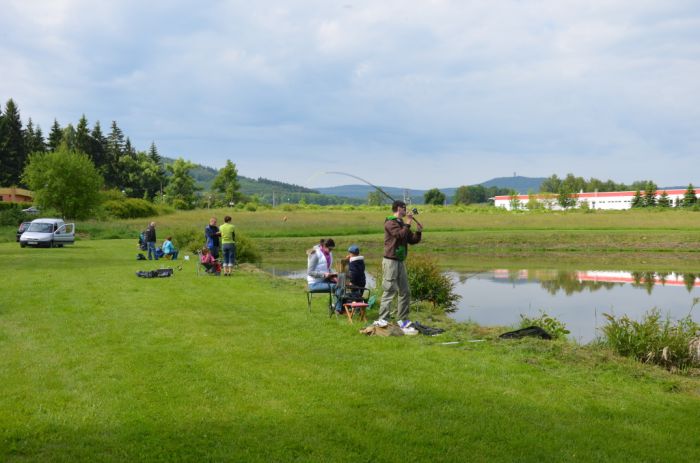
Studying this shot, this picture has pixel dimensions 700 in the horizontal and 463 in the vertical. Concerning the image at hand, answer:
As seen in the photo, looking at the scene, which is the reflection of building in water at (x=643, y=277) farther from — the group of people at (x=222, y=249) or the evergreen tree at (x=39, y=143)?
the evergreen tree at (x=39, y=143)

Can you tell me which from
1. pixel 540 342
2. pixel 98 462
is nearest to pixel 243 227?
pixel 540 342

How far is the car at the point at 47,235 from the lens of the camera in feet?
114

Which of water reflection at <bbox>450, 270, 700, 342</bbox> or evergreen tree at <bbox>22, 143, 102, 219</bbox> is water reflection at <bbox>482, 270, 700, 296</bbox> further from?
evergreen tree at <bbox>22, 143, 102, 219</bbox>

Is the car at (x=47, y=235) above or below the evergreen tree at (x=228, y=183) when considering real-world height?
below

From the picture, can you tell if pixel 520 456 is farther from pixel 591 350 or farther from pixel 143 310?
pixel 143 310

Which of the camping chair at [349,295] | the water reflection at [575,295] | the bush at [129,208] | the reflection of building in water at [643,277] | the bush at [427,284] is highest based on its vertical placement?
the bush at [129,208]

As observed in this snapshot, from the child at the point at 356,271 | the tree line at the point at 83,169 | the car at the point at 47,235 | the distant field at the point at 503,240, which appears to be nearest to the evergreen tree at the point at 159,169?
the tree line at the point at 83,169

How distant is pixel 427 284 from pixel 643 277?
1474cm

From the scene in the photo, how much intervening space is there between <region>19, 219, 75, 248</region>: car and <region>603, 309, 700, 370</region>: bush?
33.3 meters

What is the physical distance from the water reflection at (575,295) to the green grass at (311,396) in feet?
17.7

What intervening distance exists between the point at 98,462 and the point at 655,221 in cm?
7016

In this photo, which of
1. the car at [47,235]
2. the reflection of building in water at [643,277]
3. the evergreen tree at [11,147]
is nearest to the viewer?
the reflection of building in water at [643,277]

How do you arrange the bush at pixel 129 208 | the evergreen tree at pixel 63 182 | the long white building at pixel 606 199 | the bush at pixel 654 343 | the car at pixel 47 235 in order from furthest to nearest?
the long white building at pixel 606 199
the bush at pixel 129 208
the evergreen tree at pixel 63 182
the car at pixel 47 235
the bush at pixel 654 343

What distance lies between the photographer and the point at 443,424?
228 inches
